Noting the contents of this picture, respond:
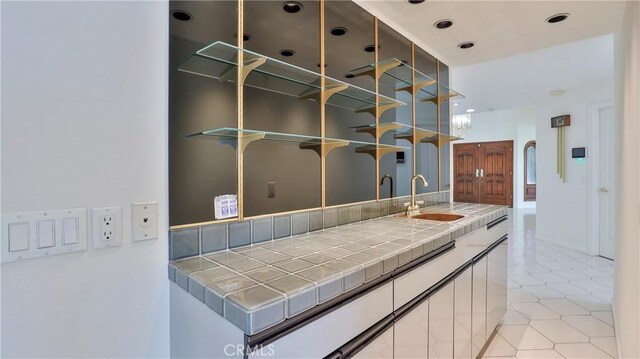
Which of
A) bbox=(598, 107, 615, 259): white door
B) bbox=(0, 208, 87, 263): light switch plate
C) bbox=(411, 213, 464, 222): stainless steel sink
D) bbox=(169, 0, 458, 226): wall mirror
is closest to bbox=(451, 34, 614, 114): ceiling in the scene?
bbox=(598, 107, 615, 259): white door

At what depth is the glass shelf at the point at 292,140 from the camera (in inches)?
48.3

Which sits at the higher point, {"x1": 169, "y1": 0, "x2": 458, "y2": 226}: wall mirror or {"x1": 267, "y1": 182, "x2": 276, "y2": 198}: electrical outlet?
{"x1": 169, "y1": 0, "x2": 458, "y2": 226}: wall mirror

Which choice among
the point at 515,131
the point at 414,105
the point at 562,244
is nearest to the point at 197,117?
the point at 414,105

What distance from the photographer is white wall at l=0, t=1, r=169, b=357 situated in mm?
844

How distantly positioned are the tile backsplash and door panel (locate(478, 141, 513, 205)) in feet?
27.4

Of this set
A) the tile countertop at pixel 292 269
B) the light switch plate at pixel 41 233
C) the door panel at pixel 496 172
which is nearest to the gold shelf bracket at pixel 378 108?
the tile countertop at pixel 292 269

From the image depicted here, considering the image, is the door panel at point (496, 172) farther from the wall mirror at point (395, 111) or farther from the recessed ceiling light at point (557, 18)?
the wall mirror at point (395, 111)

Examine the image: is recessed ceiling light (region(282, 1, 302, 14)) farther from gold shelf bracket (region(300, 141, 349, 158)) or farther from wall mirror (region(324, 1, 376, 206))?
gold shelf bracket (region(300, 141, 349, 158))

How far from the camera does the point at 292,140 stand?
62.7 inches

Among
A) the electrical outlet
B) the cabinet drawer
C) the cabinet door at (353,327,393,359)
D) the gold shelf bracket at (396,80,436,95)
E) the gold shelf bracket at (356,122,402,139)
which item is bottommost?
the cabinet door at (353,327,393,359)

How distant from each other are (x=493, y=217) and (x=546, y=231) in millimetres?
4090

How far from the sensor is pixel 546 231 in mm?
5348

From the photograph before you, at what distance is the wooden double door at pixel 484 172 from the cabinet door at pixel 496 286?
7.57m

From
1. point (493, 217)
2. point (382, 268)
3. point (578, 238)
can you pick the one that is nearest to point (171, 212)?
point (382, 268)
